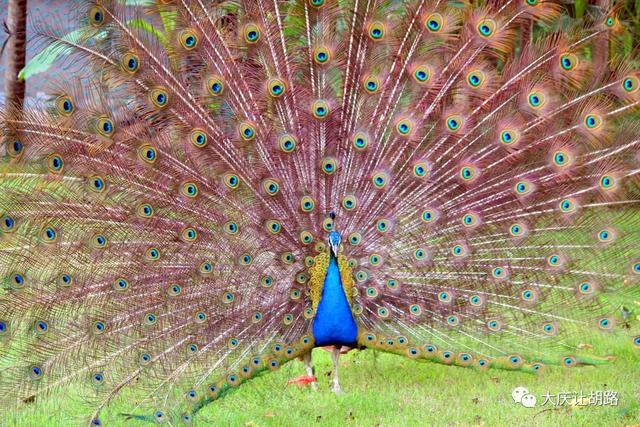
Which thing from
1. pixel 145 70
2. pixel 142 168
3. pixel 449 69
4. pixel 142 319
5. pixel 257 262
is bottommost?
pixel 142 319

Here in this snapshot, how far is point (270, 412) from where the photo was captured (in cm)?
479

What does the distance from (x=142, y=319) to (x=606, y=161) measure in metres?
2.75

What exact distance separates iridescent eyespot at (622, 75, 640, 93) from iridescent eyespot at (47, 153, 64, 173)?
310cm

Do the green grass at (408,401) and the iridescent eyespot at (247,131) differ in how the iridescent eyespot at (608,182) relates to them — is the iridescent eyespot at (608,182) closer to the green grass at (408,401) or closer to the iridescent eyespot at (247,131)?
the green grass at (408,401)

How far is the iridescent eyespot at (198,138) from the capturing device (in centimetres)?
441

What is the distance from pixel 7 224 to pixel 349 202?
1878 mm

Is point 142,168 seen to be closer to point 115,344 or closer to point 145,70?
point 145,70

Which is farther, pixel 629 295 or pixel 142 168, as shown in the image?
pixel 629 295

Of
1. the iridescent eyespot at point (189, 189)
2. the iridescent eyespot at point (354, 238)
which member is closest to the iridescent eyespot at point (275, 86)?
the iridescent eyespot at point (189, 189)

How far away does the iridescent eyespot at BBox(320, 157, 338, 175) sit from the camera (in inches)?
182

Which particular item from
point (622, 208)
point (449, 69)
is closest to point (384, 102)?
point (449, 69)

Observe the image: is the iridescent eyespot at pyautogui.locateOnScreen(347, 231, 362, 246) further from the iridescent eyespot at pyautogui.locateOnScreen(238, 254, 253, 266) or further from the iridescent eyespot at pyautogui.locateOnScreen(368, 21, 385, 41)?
A: the iridescent eyespot at pyautogui.locateOnScreen(368, 21, 385, 41)

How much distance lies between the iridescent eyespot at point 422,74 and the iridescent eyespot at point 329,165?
0.66 metres

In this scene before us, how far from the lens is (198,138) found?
4.43 meters
